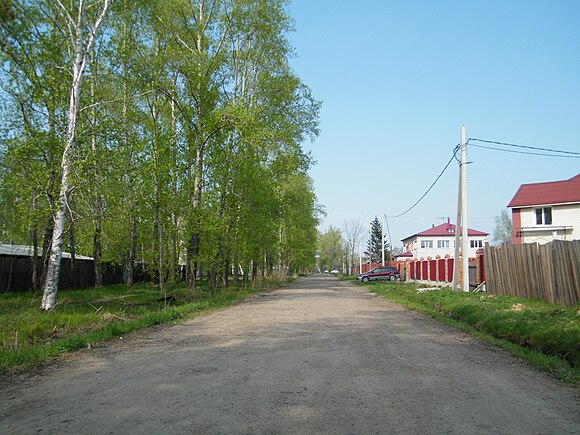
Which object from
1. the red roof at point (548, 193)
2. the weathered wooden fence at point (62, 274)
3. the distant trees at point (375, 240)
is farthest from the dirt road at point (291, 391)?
the distant trees at point (375, 240)

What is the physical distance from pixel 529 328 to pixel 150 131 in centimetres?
1752

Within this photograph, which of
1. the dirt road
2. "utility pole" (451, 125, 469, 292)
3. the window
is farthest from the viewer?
the window

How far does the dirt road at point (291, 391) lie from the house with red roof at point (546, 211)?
35.4 m

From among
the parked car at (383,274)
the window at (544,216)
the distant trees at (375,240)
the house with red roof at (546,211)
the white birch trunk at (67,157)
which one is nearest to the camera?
the white birch trunk at (67,157)

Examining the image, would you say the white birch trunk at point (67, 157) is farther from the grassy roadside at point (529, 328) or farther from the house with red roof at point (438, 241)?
the house with red roof at point (438, 241)

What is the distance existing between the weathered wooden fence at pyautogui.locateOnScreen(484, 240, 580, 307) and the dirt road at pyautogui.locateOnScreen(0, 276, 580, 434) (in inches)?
189

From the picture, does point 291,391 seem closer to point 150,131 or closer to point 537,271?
point 537,271

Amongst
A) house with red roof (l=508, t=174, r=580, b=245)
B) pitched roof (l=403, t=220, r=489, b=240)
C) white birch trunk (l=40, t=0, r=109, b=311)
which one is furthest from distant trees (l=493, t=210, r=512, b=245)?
white birch trunk (l=40, t=0, r=109, b=311)

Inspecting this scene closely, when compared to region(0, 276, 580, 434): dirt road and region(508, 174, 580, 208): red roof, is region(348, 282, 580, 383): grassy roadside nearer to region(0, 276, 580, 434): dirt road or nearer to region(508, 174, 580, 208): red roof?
region(0, 276, 580, 434): dirt road

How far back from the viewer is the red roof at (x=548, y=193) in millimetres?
39656

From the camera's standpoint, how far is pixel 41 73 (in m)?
15.4

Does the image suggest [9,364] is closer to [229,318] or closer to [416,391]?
[416,391]

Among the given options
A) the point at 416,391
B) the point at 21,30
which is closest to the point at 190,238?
the point at 21,30

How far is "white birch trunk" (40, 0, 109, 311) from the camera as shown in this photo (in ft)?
44.2
